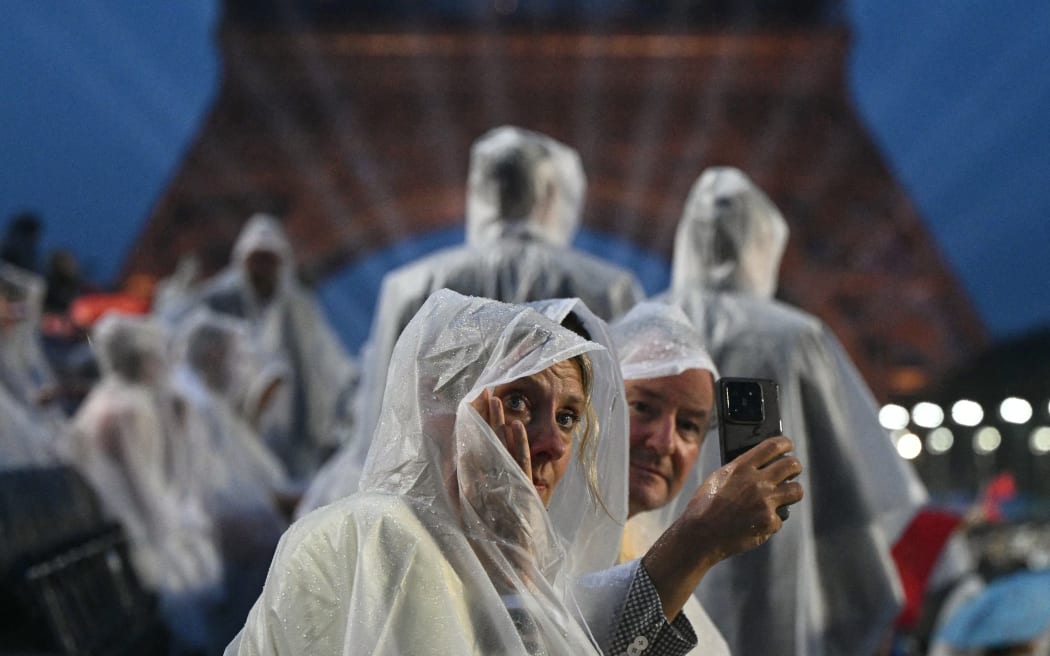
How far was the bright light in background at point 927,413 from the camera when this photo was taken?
18531mm

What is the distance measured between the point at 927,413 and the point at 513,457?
17.2 m

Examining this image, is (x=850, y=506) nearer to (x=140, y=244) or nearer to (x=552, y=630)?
(x=552, y=630)

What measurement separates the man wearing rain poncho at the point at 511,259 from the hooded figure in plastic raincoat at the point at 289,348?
13.1 feet

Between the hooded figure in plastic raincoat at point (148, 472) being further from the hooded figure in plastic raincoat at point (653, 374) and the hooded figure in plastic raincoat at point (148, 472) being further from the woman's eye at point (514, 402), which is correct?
the woman's eye at point (514, 402)

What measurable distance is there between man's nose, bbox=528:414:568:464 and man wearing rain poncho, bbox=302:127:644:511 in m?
1.77

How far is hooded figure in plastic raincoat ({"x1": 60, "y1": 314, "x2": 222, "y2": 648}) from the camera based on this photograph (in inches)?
258

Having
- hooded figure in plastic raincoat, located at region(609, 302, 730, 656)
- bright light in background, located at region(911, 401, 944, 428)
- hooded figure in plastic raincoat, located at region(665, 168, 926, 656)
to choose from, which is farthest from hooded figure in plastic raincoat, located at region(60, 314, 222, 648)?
bright light in background, located at region(911, 401, 944, 428)

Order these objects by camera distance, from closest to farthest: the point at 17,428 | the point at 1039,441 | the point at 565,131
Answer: the point at 17,428 < the point at 1039,441 < the point at 565,131

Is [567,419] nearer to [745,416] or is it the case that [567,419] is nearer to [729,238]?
[745,416]

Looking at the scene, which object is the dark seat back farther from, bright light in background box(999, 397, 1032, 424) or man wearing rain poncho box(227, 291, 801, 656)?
bright light in background box(999, 397, 1032, 424)

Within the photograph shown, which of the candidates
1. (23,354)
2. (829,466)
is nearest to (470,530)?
(829,466)

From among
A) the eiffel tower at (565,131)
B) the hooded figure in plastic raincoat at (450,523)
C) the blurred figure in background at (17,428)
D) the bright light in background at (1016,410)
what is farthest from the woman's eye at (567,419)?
the eiffel tower at (565,131)

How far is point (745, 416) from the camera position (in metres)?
2.14

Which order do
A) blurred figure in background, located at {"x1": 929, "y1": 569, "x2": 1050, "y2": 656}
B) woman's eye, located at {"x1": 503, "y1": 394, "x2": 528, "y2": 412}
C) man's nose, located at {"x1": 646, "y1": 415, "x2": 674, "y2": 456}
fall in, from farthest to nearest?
blurred figure in background, located at {"x1": 929, "y1": 569, "x2": 1050, "y2": 656}
man's nose, located at {"x1": 646, "y1": 415, "x2": 674, "y2": 456}
woman's eye, located at {"x1": 503, "y1": 394, "x2": 528, "y2": 412}
